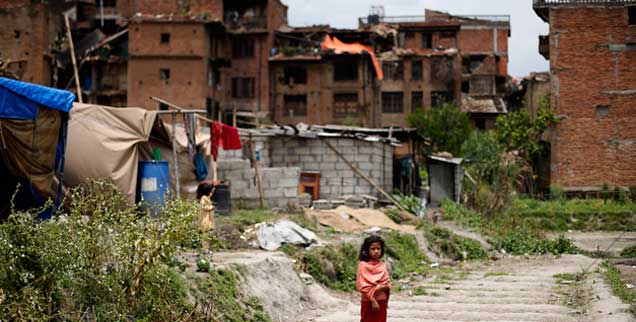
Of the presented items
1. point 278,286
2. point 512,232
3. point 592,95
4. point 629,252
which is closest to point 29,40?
point 592,95

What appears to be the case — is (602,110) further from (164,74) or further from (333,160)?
(164,74)

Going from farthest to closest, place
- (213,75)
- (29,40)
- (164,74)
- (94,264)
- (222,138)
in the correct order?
(213,75), (29,40), (164,74), (222,138), (94,264)

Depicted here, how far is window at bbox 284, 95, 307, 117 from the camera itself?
163 ft

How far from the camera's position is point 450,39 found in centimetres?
5331

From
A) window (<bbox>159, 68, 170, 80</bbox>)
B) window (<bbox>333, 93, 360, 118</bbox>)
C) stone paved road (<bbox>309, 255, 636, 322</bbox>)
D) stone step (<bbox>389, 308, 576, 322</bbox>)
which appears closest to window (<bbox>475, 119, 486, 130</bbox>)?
window (<bbox>333, 93, 360, 118</bbox>)

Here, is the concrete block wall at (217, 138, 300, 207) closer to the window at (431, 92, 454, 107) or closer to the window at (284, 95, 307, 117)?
the window at (284, 95, 307, 117)

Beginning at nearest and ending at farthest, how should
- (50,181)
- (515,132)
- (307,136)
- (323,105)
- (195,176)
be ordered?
(50,181), (195,176), (307,136), (515,132), (323,105)

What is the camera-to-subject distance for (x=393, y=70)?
51406 millimetres

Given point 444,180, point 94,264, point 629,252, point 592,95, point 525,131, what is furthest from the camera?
point 525,131

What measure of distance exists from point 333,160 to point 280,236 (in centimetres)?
1100

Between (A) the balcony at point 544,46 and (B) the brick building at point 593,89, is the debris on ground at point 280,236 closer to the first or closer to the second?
(B) the brick building at point 593,89

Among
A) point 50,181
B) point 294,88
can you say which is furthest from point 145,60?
point 50,181

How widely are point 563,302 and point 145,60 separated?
119ft

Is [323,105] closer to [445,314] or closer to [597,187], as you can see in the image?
[597,187]
